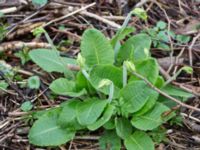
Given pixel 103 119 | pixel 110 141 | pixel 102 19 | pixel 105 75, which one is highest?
pixel 102 19

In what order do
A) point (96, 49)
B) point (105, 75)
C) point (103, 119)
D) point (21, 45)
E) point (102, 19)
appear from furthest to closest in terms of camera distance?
point (102, 19), point (21, 45), point (96, 49), point (105, 75), point (103, 119)

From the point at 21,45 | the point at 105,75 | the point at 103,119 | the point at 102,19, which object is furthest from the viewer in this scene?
the point at 102,19

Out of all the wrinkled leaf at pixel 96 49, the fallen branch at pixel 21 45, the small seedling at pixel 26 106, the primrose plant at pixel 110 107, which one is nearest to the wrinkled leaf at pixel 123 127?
the primrose plant at pixel 110 107

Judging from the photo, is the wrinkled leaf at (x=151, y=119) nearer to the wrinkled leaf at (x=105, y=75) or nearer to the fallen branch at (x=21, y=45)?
the wrinkled leaf at (x=105, y=75)

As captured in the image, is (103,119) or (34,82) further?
(34,82)

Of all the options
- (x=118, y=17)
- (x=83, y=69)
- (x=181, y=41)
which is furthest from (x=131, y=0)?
(x=83, y=69)

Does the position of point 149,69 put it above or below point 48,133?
above

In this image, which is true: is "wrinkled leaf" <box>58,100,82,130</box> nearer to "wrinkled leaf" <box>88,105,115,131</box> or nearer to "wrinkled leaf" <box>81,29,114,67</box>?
"wrinkled leaf" <box>88,105,115,131</box>

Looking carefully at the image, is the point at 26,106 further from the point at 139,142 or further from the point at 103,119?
the point at 139,142

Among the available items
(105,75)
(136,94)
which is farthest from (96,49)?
(136,94)
